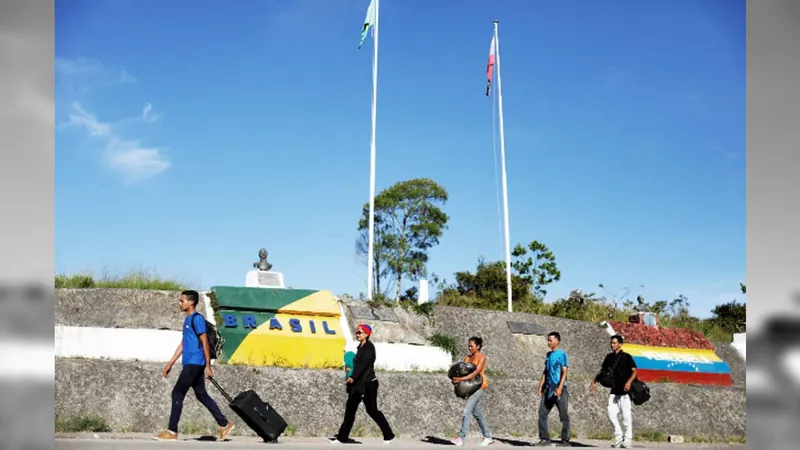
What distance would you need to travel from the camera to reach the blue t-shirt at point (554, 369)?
47.4 feet

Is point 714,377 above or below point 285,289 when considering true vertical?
below

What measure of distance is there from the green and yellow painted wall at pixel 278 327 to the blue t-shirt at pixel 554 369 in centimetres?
572

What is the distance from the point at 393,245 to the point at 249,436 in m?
27.5

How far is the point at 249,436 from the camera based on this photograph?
14602 millimetres

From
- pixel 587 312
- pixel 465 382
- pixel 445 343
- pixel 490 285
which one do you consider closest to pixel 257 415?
pixel 465 382

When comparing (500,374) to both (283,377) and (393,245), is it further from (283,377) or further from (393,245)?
(393,245)

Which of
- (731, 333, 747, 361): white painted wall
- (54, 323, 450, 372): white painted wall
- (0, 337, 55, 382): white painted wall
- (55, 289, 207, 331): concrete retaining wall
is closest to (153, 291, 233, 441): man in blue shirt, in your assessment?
(0, 337, 55, 382): white painted wall

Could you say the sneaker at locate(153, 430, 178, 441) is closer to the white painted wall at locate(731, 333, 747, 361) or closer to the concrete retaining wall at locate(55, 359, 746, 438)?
the concrete retaining wall at locate(55, 359, 746, 438)

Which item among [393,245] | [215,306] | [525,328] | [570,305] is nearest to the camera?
[215,306]

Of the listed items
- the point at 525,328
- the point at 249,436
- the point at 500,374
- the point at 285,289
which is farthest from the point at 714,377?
the point at 249,436

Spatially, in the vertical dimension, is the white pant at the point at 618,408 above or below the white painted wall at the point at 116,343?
below

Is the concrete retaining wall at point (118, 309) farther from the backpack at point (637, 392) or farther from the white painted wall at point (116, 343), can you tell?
the backpack at point (637, 392)

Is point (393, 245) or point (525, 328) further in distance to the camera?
point (393, 245)

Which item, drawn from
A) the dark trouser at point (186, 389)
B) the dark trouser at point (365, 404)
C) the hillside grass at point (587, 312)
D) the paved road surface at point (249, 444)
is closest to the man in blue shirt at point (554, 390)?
the paved road surface at point (249, 444)
